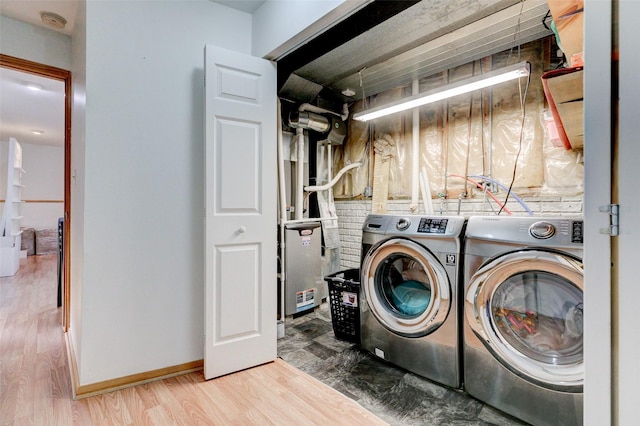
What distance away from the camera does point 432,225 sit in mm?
1941

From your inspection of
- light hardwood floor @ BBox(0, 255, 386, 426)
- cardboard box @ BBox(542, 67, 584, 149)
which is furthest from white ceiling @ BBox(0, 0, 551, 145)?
light hardwood floor @ BBox(0, 255, 386, 426)

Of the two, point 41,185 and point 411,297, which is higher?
point 41,185

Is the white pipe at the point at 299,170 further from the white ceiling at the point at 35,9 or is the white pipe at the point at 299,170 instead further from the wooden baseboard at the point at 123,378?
the white ceiling at the point at 35,9

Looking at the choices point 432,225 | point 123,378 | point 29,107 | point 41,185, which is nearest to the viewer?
point 123,378

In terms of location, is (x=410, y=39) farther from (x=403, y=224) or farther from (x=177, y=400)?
(x=177, y=400)

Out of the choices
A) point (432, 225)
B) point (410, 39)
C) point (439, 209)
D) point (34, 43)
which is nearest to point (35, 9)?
point (34, 43)

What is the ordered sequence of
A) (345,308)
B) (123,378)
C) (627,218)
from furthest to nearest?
1. (345,308)
2. (123,378)
3. (627,218)

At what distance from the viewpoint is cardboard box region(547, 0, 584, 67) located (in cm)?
103

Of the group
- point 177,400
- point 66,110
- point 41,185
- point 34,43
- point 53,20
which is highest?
point 53,20

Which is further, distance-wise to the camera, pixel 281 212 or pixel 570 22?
pixel 281 212

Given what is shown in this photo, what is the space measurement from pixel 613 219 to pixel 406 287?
5.09ft

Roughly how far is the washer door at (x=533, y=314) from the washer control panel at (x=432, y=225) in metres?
0.33

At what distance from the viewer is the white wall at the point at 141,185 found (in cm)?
173

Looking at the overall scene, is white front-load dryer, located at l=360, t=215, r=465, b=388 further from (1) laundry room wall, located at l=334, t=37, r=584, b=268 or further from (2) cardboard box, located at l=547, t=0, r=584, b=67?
(2) cardboard box, located at l=547, t=0, r=584, b=67
